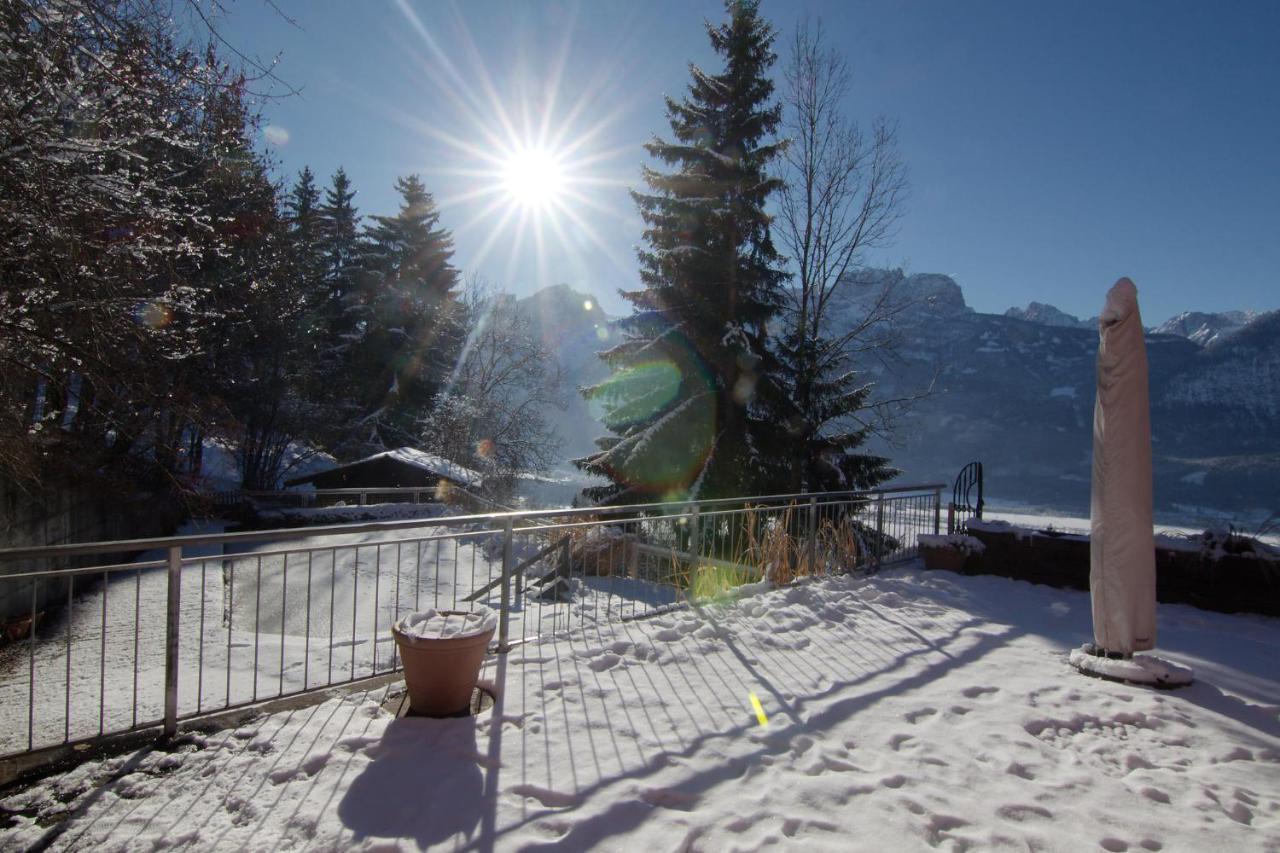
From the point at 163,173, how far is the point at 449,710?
7.79 metres

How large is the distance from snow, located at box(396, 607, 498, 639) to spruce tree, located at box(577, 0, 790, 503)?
10449 millimetres

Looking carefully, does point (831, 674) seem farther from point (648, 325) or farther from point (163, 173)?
point (648, 325)

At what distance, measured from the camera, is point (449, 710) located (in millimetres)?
3309

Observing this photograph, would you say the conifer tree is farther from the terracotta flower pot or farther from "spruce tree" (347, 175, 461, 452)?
the terracotta flower pot

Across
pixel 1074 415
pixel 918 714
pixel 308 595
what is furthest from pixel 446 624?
pixel 1074 415

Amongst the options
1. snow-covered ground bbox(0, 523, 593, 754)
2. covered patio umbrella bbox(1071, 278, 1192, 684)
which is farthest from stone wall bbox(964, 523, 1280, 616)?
snow-covered ground bbox(0, 523, 593, 754)

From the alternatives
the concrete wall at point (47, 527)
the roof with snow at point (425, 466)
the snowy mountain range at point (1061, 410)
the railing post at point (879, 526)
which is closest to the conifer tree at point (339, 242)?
the roof with snow at point (425, 466)

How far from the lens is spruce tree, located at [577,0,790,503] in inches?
565

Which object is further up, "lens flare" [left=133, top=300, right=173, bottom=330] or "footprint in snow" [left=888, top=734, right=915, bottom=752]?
"lens flare" [left=133, top=300, right=173, bottom=330]

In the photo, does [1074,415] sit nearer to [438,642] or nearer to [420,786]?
[438,642]

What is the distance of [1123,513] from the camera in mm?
4000

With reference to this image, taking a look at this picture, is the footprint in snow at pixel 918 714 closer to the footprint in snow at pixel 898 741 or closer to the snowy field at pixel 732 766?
the snowy field at pixel 732 766

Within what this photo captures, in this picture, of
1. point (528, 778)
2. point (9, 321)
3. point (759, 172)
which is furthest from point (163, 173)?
point (759, 172)

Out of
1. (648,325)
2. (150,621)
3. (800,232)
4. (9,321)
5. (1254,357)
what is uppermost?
(1254,357)
